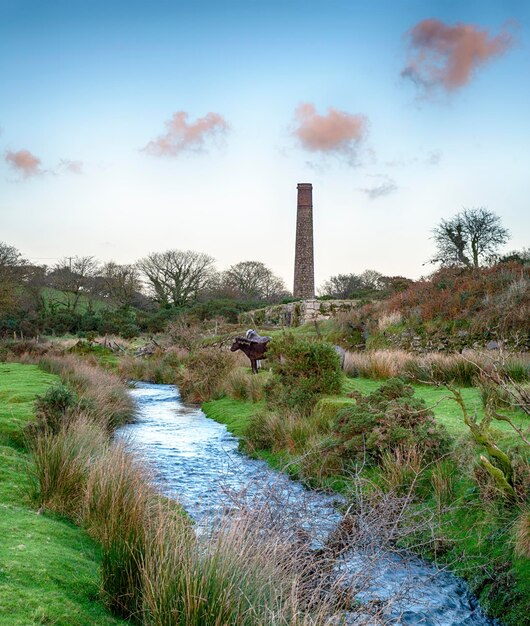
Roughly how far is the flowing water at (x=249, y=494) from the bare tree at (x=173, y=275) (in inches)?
1377

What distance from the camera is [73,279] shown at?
49.9 meters

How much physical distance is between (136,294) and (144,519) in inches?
1991

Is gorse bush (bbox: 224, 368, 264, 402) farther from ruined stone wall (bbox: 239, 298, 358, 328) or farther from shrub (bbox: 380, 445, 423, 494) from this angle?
ruined stone wall (bbox: 239, 298, 358, 328)

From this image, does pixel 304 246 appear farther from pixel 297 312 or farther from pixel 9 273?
pixel 9 273

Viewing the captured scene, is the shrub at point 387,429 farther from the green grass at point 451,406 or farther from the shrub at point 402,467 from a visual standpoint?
the green grass at point 451,406

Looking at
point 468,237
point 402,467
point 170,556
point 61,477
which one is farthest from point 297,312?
point 170,556

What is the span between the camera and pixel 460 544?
593 cm

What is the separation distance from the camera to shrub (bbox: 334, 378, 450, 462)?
300 inches

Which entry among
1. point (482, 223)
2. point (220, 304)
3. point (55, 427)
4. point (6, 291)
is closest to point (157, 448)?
point (55, 427)

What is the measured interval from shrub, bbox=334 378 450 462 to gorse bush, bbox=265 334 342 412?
259 centimetres

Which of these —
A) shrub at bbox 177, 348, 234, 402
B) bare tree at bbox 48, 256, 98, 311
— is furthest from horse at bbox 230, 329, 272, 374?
bare tree at bbox 48, 256, 98, 311

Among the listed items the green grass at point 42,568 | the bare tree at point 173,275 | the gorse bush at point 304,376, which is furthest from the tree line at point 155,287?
the green grass at point 42,568

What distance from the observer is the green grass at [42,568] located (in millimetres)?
3625

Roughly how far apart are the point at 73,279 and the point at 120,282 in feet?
14.1
